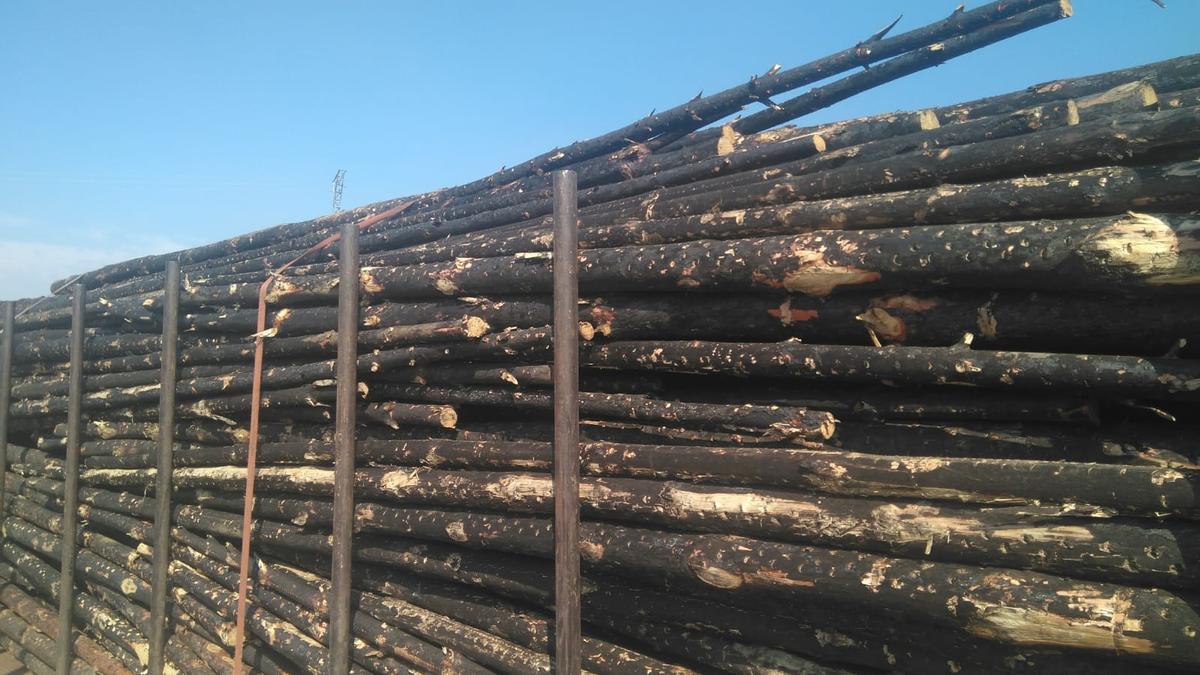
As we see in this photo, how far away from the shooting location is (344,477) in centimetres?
301

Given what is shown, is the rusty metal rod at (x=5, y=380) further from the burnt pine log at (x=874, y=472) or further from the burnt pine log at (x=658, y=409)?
the burnt pine log at (x=874, y=472)

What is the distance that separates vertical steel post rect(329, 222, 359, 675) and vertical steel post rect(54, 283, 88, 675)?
3.11m

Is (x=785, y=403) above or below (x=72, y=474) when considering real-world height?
above

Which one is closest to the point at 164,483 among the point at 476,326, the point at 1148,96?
the point at 476,326

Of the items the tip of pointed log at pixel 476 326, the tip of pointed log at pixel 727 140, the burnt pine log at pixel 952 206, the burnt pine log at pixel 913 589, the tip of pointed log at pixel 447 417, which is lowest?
the burnt pine log at pixel 913 589

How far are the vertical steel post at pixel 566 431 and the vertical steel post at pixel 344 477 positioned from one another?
1.16m

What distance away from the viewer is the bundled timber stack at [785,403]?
1.65 m

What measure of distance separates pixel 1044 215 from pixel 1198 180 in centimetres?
31

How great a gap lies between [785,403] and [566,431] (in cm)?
71

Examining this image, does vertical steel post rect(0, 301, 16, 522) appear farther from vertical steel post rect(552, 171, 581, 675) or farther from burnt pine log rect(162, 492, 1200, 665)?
burnt pine log rect(162, 492, 1200, 665)

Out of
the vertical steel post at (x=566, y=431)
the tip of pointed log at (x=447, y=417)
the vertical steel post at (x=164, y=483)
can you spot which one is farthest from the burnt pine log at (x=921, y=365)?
the vertical steel post at (x=164, y=483)

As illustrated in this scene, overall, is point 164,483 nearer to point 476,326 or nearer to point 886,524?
point 476,326

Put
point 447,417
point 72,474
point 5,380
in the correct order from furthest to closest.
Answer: point 5,380
point 72,474
point 447,417

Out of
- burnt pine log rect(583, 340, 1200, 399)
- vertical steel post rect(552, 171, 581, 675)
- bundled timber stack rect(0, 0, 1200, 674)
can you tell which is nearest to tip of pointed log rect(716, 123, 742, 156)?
bundled timber stack rect(0, 0, 1200, 674)
